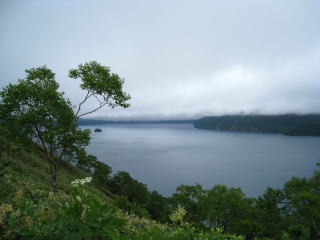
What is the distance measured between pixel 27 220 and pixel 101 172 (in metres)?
69.2

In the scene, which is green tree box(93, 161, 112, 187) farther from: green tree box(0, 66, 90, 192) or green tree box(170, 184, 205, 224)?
green tree box(0, 66, 90, 192)

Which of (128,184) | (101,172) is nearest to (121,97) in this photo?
(128,184)

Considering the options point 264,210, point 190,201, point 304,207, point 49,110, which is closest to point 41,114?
point 49,110

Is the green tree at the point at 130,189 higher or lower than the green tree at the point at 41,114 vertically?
lower

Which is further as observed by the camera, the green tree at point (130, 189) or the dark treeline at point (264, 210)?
the green tree at point (130, 189)

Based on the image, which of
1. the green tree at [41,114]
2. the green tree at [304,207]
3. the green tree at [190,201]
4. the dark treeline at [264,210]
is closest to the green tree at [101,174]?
the dark treeline at [264,210]

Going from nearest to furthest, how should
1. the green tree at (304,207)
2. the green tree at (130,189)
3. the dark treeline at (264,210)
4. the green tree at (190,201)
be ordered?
the green tree at (304,207) < the dark treeline at (264,210) < the green tree at (190,201) < the green tree at (130,189)

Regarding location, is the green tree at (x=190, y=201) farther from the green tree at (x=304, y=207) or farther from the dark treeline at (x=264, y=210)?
the green tree at (x=304, y=207)

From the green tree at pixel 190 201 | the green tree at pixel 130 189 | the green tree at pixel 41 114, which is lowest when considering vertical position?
the green tree at pixel 130 189

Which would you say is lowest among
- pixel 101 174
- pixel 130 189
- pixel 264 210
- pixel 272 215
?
pixel 130 189

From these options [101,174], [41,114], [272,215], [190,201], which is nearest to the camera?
[41,114]

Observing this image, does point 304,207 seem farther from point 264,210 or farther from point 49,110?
point 49,110

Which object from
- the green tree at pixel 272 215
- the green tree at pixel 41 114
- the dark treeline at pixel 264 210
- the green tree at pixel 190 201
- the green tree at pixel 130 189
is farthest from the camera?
the green tree at pixel 130 189

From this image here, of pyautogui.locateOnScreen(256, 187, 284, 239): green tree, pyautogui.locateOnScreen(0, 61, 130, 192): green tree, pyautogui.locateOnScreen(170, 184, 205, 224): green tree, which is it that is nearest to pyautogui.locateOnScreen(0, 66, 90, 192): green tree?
pyautogui.locateOnScreen(0, 61, 130, 192): green tree
